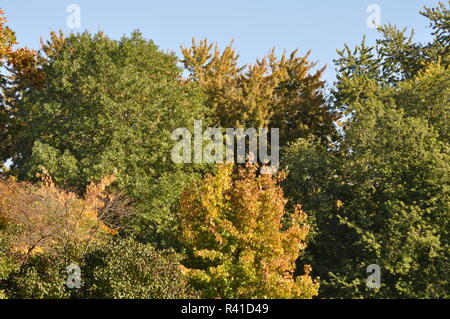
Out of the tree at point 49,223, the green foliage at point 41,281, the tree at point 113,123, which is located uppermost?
the tree at point 113,123

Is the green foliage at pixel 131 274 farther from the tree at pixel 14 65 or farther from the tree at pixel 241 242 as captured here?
the tree at pixel 14 65

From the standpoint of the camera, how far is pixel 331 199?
30562 mm

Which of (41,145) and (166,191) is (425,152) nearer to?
(166,191)

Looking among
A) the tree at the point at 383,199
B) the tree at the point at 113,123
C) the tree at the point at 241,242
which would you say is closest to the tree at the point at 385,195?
the tree at the point at 383,199

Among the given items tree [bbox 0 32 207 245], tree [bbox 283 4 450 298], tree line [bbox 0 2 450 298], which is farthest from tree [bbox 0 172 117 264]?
tree [bbox 283 4 450 298]

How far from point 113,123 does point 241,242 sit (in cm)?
1178

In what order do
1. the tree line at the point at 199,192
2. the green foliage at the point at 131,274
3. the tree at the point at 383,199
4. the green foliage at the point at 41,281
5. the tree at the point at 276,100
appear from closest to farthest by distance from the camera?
the green foliage at the point at 131,274 < the green foliage at the point at 41,281 < the tree line at the point at 199,192 < the tree at the point at 383,199 < the tree at the point at 276,100

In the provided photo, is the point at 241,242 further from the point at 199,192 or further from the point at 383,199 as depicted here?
the point at 383,199

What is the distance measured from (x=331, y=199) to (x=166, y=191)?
8.65 m

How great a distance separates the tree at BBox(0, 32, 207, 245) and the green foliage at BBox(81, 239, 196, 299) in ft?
33.1

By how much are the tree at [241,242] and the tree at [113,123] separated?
6021mm

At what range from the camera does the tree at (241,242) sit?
2103 cm

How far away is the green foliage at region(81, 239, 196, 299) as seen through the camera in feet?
57.6

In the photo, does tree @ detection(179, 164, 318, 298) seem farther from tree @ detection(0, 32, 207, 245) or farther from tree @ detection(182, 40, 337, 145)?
tree @ detection(182, 40, 337, 145)
